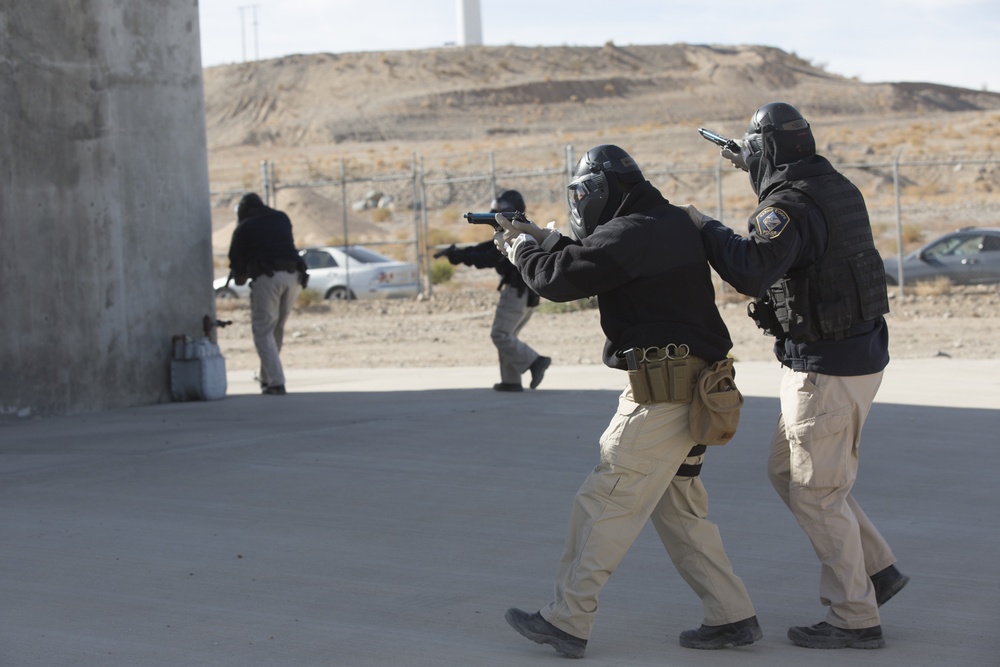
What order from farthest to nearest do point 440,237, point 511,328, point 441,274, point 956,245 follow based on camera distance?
point 440,237 → point 441,274 → point 956,245 → point 511,328

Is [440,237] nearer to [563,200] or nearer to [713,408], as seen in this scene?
[563,200]

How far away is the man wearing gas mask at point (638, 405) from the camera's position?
4.37m

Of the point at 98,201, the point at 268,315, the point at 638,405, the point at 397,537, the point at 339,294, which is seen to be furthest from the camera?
the point at 339,294

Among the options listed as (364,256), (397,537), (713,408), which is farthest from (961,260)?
(713,408)

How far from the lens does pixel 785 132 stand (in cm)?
473

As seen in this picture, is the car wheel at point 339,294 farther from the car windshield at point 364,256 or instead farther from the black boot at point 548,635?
the black boot at point 548,635

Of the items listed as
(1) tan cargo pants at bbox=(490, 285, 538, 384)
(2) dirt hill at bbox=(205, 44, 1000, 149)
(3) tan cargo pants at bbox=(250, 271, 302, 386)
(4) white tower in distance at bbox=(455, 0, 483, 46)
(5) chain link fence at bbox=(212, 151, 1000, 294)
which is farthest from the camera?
(4) white tower in distance at bbox=(455, 0, 483, 46)

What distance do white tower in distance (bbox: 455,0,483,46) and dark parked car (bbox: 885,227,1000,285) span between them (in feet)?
284

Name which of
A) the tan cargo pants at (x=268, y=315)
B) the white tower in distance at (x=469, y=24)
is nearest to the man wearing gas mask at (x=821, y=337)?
the tan cargo pants at (x=268, y=315)

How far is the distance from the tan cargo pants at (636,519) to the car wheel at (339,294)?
21488 mm

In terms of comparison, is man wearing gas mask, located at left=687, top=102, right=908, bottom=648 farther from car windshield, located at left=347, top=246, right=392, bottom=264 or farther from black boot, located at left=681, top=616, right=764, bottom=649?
car windshield, located at left=347, top=246, right=392, bottom=264

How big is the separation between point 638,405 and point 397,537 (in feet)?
6.91

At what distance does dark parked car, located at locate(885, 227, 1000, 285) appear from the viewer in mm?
22547

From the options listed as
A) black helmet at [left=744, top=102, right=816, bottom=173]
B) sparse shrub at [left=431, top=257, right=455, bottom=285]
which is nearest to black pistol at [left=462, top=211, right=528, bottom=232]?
black helmet at [left=744, top=102, right=816, bottom=173]
